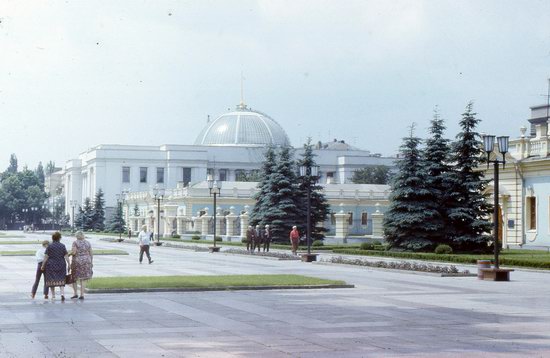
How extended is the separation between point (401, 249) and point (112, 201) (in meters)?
105

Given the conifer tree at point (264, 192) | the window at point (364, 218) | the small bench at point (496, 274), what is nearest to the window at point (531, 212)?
the conifer tree at point (264, 192)

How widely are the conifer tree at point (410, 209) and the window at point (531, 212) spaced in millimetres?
6820

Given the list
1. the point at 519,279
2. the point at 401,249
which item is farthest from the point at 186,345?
the point at 401,249

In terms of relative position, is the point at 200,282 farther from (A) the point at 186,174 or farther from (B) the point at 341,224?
(A) the point at 186,174

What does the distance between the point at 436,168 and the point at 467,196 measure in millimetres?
2074

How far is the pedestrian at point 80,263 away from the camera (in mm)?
20641

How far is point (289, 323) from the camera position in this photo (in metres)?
15.9

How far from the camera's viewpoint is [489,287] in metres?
24.9

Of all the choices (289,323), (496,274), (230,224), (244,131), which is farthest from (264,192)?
(244,131)

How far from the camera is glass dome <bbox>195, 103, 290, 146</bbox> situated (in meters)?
155

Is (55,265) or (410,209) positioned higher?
(410,209)

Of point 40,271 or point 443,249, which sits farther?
point 443,249

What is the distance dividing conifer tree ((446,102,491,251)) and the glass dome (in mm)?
106077

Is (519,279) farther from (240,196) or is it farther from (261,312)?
(240,196)
